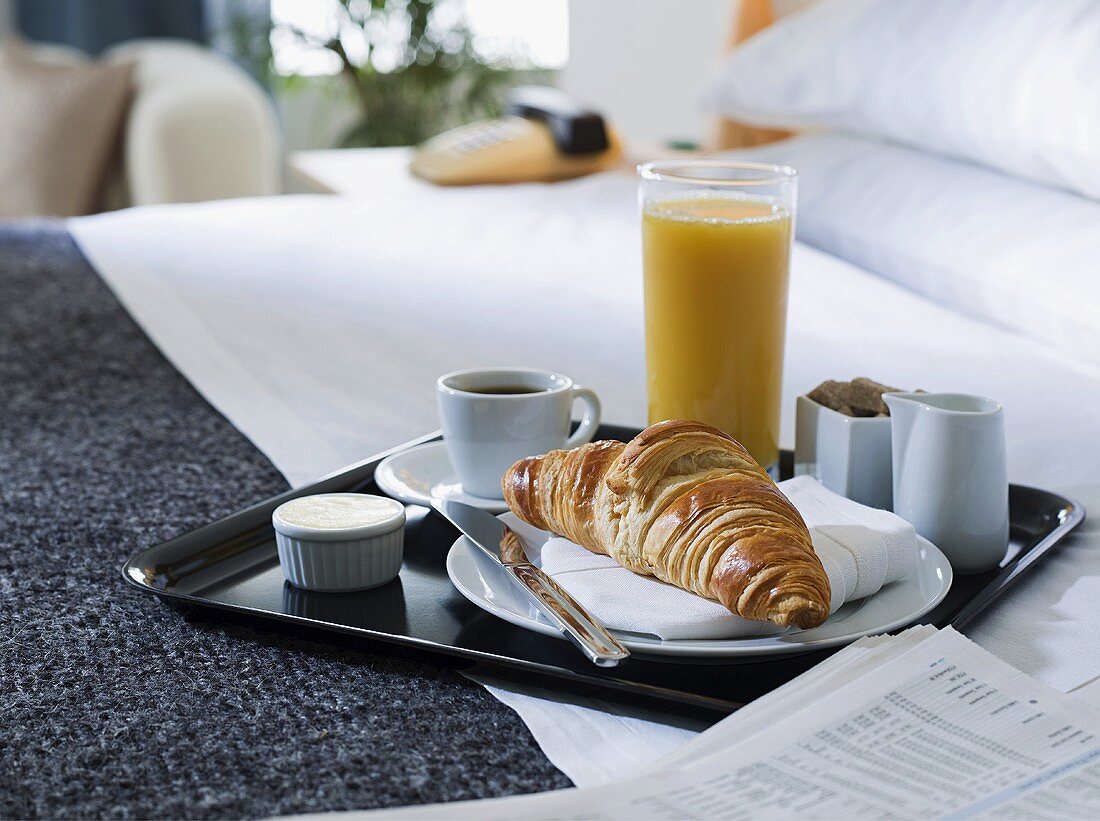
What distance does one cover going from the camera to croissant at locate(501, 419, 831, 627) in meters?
0.46

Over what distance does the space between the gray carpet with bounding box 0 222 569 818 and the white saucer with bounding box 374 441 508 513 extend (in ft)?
0.27

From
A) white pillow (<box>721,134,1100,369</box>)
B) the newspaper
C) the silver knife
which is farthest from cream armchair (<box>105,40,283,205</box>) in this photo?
the newspaper

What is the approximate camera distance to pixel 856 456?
2.08ft

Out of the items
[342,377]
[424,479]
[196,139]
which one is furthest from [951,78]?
[196,139]

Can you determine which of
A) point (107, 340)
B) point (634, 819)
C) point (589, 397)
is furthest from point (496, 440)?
point (107, 340)

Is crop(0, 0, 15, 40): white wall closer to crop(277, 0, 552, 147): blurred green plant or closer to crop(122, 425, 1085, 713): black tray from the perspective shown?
crop(277, 0, 552, 147): blurred green plant

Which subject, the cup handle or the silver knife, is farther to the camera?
the cup handle

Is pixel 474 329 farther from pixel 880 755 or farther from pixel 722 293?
pixel 880 755

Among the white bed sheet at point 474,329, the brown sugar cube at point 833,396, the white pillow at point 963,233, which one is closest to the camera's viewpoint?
the brown sugar cube at point 833,396

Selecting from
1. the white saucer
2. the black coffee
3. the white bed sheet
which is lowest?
the white bed sheet

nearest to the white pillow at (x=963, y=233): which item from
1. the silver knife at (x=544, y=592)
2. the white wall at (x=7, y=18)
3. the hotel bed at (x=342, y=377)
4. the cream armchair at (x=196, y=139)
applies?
the hotel bed at (x=342, y=377)

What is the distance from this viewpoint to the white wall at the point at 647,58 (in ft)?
8.07

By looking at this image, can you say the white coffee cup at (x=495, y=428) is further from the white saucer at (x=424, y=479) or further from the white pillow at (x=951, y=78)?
the white pillow at (x=951, y=78)

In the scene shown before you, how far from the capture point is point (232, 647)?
1.71ft
